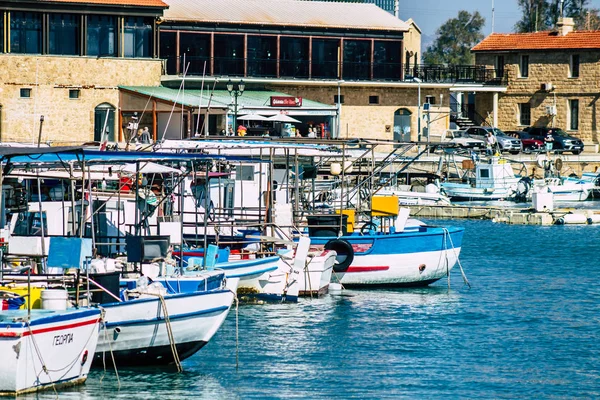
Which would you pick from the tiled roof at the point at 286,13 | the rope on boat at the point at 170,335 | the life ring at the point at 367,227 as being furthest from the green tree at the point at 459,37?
the rope on boat at the point at 170,335

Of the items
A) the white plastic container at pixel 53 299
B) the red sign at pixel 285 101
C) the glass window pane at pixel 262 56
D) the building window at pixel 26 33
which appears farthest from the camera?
the glass window pane at pixel 262 56

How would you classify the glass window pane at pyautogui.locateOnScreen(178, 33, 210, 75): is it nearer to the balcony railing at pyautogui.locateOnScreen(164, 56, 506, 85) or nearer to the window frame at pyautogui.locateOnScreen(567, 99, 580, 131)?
the balcony railing at pyautogui.locateOnScreen(164, 56, 506, 85)

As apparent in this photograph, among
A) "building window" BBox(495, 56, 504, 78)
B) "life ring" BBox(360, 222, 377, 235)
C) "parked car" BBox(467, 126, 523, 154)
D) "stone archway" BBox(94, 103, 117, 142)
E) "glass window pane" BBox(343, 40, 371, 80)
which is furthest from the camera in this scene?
"building window" BBox(495, 56, 504, 78)

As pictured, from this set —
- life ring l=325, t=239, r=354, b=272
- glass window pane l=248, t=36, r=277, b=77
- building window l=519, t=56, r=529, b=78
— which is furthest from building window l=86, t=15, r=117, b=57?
life ring l=325, t=239, r=354, b=272

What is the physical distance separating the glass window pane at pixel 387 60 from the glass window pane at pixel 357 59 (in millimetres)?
475

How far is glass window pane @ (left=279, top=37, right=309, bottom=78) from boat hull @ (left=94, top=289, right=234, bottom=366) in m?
43.2

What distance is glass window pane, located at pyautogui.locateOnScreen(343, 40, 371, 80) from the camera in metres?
64.3

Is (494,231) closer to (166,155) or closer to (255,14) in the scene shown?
(255,14)

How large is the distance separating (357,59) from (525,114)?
12.4 m

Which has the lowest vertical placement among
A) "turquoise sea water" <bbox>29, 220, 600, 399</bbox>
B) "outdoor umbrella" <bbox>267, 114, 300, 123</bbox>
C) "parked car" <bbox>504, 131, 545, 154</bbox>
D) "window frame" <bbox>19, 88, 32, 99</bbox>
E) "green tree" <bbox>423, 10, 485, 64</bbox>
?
"turquoise sea water" <bbox>29, 220, 600, 399</bbox>

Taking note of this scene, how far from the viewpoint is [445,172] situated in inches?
2484

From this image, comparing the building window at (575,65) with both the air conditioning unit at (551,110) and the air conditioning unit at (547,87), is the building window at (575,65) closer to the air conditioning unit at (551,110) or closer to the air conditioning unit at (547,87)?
the air conditioning unit at (547,87)

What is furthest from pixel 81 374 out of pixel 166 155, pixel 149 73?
pixel 149 73

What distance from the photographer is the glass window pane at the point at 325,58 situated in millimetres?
63875
